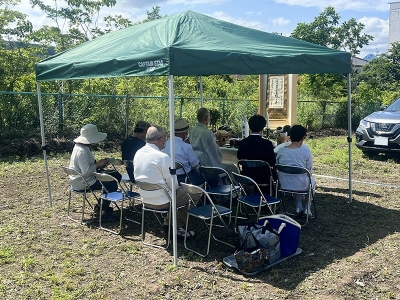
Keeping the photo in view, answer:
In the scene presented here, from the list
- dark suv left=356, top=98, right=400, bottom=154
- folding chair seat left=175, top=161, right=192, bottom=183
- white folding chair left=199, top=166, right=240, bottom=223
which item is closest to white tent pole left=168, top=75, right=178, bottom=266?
white folding chair left=199, top=166, right=240, bottom=223

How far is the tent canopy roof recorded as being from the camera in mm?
4012

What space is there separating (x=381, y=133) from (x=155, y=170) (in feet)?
24.8

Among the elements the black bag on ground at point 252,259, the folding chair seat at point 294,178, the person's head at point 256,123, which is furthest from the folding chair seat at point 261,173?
the black bag on ground at point 252,259

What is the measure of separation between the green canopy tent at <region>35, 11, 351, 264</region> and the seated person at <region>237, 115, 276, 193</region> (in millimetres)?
900

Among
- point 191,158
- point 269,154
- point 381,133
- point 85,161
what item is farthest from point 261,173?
point 381,133

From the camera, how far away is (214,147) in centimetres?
584

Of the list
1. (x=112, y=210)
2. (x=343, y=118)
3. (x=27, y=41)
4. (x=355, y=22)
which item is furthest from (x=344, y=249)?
(x=355, y=22)

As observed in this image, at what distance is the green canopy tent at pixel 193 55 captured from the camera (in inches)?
157

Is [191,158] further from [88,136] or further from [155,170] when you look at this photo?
[88,136]

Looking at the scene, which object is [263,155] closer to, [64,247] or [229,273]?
[229,273]

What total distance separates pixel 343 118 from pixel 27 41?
12666 mm

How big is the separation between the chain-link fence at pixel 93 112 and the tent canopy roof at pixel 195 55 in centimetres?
582

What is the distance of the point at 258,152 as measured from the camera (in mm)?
5309

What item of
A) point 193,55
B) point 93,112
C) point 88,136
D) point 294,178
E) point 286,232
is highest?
point 193,55
